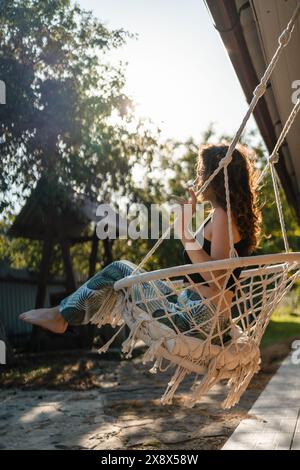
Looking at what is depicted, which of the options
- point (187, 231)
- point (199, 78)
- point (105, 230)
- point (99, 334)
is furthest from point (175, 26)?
point (99, 334)

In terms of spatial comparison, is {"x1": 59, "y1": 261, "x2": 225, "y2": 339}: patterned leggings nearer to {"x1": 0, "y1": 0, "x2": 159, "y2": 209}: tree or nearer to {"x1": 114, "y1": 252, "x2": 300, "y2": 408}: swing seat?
{"x1": 114, "y1": 252, "x2": 300, "y2": 408}: swing seat

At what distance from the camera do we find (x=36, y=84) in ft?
27.4

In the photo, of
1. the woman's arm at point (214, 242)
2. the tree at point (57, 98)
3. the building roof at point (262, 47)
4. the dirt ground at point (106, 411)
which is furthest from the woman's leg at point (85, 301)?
the tree at point (57, 98)

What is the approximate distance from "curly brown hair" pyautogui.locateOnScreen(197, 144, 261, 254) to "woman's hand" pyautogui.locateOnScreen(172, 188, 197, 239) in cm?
25

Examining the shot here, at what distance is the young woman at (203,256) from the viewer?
2355 mm

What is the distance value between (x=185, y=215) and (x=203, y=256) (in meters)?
0.19

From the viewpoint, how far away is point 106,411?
5.21 meters

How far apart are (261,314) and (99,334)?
33.7 feet

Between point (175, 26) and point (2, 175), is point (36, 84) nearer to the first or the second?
point (2, 175)

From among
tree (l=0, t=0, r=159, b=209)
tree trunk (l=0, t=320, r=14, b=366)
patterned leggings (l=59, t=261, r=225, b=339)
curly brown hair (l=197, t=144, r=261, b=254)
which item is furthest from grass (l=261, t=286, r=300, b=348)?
tree trunk (l=0, t=320, r=14, b=366)

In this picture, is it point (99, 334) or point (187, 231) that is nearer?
point (187, 231)

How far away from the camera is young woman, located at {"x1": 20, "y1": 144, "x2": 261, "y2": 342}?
92.7 inches

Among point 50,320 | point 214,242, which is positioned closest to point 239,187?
point 214,242

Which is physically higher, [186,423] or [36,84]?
[36,84]
